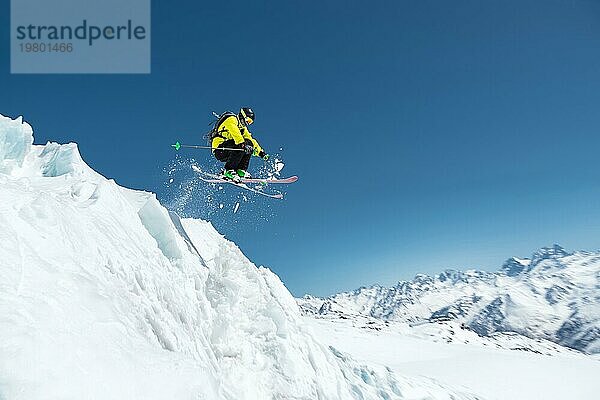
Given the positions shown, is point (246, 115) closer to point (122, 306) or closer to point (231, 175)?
point (231, 175)

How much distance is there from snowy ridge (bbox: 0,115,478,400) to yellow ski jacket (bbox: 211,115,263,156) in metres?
3.46

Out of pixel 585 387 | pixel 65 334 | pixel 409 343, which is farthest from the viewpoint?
pixel 409 343

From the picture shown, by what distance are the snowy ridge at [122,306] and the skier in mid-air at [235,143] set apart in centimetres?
292

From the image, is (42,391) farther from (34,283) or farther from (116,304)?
(116,304)

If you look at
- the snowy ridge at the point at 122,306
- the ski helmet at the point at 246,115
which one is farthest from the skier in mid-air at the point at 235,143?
the snowy ridge at the point at 122,306

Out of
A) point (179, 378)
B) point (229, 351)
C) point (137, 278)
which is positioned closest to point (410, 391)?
point (229, 351)

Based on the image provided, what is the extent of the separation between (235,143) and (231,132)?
477mm

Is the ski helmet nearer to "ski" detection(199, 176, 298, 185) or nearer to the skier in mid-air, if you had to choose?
the skier in mid-air

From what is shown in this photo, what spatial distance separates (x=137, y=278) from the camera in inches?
350

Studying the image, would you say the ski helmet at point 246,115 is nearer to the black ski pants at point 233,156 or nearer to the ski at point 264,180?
the black ski pants at point 233,156

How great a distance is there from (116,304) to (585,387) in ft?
238

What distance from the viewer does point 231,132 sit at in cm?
1630

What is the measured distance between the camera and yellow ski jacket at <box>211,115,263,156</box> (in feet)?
53.5

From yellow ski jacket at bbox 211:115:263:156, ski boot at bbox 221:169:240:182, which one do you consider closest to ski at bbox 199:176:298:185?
ski boot at bbox 221:169:240:182
